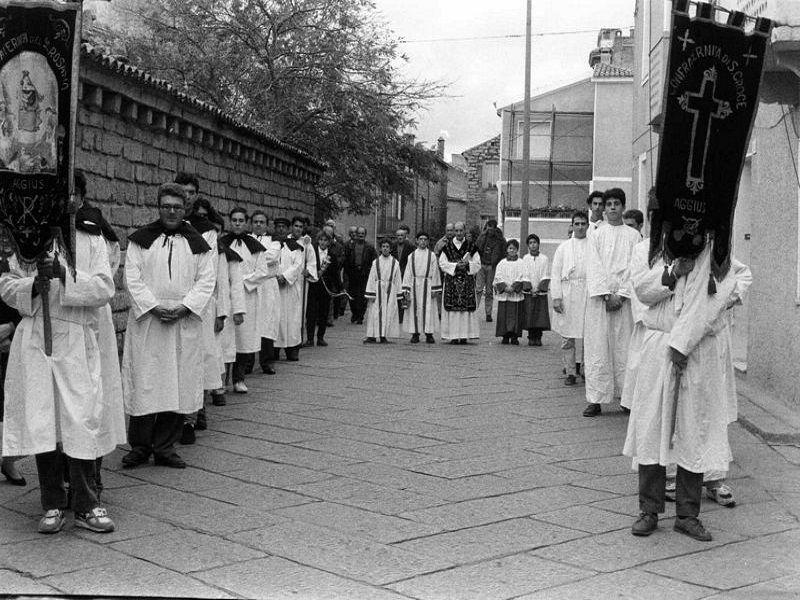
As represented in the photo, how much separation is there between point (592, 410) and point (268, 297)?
436cm

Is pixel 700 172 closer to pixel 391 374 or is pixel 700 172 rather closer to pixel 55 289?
pixel 55 289

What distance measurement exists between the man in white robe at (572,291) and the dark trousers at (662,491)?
5.96m

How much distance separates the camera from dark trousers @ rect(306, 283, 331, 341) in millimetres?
Answer: 16031

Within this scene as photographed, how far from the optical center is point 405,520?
619 centimetres

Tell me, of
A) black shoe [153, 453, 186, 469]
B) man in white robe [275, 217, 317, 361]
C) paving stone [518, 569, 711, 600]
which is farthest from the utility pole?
paving stone [518, 569, 711, 600]

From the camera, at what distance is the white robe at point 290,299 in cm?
1416

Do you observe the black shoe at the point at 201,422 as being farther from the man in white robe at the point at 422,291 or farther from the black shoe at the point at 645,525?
the man in white robe at the point at 422,291

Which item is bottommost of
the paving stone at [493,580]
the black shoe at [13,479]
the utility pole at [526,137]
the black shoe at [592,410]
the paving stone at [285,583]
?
the paving stone at [285,583]

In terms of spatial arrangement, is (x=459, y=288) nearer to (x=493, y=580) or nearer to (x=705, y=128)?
(x=705, y=128)

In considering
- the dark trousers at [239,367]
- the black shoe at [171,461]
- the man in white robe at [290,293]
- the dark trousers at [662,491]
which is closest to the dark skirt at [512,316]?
the man in white robe at [290,293]

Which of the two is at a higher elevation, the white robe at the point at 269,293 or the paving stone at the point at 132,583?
the white robe at the point at 269,293

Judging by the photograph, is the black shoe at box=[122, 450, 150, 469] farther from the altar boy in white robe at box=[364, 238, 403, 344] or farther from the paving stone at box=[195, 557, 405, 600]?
the altar boy in white robe at box=[364, 238, 403, 344]

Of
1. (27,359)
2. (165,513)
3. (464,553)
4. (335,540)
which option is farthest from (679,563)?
(27,359)

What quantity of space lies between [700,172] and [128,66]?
6643 mm
